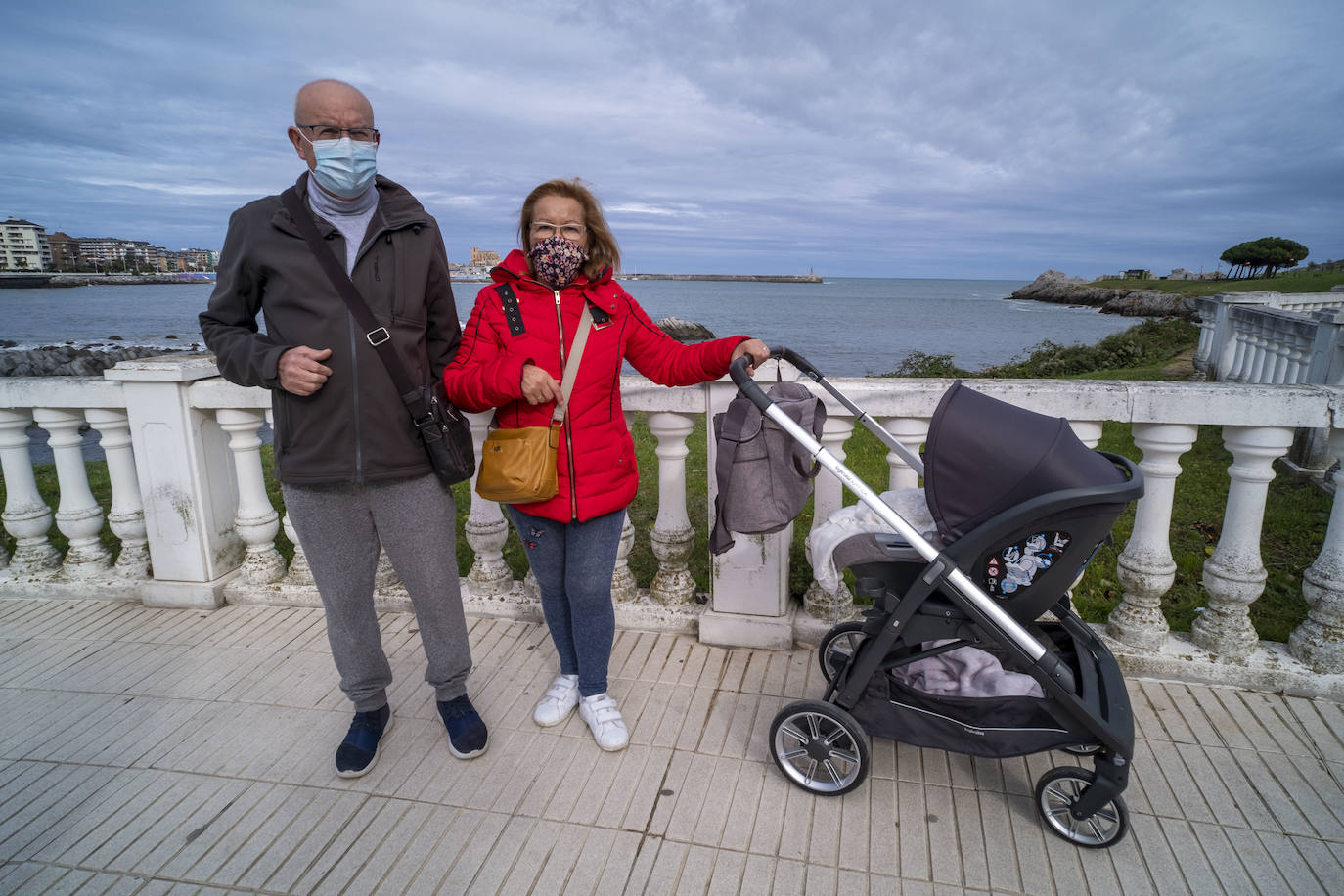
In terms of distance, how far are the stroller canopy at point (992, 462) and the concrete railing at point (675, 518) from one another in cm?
90

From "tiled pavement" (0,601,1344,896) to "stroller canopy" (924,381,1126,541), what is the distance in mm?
1069

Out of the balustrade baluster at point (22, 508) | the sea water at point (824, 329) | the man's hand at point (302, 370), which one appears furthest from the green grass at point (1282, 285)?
the balustrade baluster at point (22, 508)

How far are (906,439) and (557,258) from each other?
1.69 meters

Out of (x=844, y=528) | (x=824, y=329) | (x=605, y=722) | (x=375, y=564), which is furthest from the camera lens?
(x=824, y=329)

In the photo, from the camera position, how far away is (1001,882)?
222 cm

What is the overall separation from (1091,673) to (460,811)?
7.22ft

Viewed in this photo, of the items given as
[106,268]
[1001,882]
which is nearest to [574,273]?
[1001,882]

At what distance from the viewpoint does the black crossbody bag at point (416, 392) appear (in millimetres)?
2340

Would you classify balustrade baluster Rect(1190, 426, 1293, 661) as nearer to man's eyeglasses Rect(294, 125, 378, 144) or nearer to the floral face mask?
the floral face mask

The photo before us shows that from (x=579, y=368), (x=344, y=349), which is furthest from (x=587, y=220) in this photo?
(x=344, y=349)

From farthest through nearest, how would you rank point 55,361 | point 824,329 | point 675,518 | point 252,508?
point 824,329 → point 55,361 → point 252,508 → point 675,518

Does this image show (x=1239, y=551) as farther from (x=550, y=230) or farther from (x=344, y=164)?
(x=344, y=164)

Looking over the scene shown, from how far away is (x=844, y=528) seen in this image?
2502mm

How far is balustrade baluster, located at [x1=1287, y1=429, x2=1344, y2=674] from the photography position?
295cm
